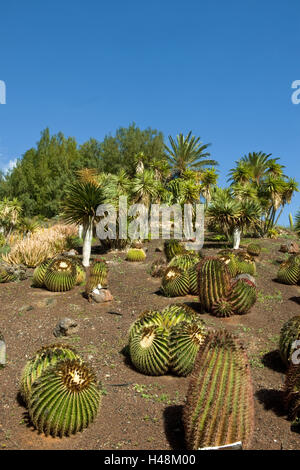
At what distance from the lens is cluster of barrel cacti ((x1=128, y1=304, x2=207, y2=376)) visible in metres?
5.87

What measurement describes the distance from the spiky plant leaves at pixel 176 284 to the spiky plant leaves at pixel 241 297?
5.34 feet

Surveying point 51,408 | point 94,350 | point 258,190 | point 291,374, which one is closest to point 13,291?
point 94,350

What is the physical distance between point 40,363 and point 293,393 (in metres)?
3.34

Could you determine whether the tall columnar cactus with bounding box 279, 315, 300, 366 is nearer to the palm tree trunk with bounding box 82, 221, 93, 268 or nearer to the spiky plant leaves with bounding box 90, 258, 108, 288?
the spiky plant leaves with bounding box 90, 258, 108, 288

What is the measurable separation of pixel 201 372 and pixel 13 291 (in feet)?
28.0

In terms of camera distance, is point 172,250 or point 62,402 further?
point 172,250

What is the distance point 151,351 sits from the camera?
5.91 metres

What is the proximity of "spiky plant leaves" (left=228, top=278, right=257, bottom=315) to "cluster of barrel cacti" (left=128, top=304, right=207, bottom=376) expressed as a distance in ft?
8.32

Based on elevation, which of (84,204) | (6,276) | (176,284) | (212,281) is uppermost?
(84,204)

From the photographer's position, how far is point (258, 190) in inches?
1033

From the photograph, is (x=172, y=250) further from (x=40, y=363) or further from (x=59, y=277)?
(x=40, y=363)

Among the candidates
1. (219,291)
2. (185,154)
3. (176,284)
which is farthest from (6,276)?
(185,154)

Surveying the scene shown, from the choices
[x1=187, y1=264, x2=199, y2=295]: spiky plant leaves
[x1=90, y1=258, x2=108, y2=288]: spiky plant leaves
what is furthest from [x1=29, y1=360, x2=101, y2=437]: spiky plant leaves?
[x1=90, y1=258, x2=108, y2=288]: spiky plant leaves

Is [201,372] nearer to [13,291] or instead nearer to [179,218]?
[13,291]
